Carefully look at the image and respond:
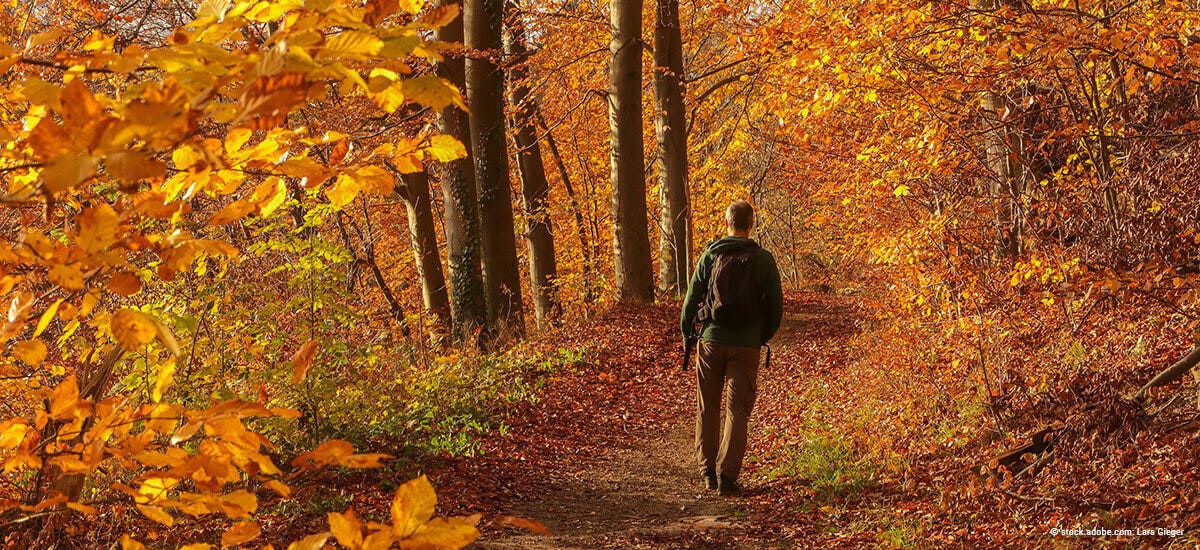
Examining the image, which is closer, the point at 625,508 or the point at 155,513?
the point at 155,513

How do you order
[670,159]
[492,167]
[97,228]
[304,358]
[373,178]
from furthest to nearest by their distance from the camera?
[670,159]
[492,167]
[304,358]
[373,178]
[97,228]

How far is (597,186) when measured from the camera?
2545 cm

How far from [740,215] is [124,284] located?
4910 mm

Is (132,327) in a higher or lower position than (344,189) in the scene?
lower

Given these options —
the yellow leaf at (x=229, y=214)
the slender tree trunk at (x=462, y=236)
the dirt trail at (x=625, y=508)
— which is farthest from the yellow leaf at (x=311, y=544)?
the slender tree trunk at (x=462, y=236)

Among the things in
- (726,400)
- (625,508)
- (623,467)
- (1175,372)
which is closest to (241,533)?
(625,508)

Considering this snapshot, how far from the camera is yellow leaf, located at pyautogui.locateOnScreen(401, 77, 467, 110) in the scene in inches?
64.5

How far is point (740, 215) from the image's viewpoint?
6242 millimetres

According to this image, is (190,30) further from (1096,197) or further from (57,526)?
(1096,197)

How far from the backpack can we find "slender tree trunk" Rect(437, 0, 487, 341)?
268 inches

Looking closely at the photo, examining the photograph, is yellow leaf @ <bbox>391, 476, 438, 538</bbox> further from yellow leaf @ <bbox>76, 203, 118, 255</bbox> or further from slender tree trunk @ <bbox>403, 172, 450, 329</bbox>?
slender tree trunk @ <bbox>403, 172, 450, 329</bbox>

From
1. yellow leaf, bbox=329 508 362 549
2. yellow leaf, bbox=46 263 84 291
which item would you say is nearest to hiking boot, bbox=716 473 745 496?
yellow leaf, bbox=329 508 362 549

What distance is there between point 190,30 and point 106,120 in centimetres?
48

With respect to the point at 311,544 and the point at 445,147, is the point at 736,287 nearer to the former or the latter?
the point at 445,147
